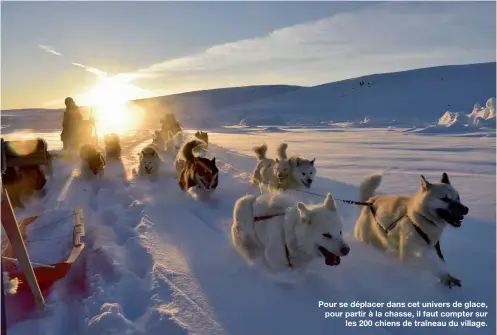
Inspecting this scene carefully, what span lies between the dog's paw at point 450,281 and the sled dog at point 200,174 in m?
3.51

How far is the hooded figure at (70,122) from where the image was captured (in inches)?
398

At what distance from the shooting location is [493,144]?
12.0m

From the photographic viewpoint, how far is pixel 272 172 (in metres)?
6.13

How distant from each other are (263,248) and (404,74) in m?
57.0

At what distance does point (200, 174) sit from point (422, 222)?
11.2 feet

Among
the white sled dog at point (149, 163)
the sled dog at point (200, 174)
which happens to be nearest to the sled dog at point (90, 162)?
the white sled dog at point (149, 163)

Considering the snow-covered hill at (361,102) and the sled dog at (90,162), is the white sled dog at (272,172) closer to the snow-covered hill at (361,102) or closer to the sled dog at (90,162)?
the sled dog at (90,162)

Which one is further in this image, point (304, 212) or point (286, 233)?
point (286, 233)

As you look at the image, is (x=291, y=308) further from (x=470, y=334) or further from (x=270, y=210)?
(x=470, y=334)

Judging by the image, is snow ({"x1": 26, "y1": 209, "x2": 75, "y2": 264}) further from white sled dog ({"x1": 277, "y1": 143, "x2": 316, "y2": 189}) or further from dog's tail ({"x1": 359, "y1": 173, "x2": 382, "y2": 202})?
white sled dog ({"x1": 277, "y1": 143, "x2": 316, "y2": 189})

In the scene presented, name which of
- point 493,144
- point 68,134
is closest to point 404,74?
point 493,144

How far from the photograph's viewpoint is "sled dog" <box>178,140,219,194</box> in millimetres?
5652

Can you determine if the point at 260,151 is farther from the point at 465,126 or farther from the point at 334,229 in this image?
the point at 465,126

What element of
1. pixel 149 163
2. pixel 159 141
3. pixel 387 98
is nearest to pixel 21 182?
pixel 149 163
